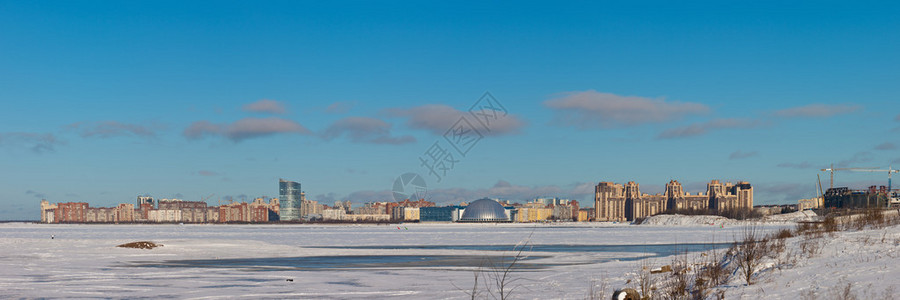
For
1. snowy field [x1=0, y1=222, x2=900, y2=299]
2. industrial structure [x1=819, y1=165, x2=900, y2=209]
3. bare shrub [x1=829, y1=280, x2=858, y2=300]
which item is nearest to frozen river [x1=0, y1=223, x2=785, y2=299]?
snowy field [x1=0, y1=222, x2=900, y2=299]

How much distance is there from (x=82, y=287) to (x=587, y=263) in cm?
2038

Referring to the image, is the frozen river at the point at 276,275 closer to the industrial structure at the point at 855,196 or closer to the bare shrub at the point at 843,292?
the bare shrub at the point at 843,292

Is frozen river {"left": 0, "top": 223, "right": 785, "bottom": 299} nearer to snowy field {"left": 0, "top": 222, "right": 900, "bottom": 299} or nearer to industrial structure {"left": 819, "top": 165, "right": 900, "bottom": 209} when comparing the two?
snowy field {"left": 0, "top": 222, "right": 900, "bottom": 299}

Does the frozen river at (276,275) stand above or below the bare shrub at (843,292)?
below

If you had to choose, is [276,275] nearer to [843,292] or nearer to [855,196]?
[843,292]

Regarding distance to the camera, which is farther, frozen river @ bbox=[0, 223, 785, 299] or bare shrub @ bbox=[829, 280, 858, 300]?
frozen river @ bbox=[0, 223, 785, 299]

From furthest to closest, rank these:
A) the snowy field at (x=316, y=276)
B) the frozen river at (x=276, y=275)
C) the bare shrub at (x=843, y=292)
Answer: the frozen river at (x=276, y=275) → the snowy field at (x=316, y=276) → the bare shrub at (x=843, y=292)

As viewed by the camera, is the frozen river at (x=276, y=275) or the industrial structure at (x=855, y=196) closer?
the frozen river at (x=276, y=275)

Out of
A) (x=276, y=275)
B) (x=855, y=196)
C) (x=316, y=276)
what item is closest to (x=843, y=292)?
(x=316, y=276)

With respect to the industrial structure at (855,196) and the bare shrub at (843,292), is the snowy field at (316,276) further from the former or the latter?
the industrial structure at (855,196)

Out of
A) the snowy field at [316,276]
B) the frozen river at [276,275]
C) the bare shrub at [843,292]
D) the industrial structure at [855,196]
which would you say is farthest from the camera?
the industrial structure at [855,196]

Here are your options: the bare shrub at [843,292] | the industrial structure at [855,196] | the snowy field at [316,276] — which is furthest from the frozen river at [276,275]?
the industrial structure at [855,196]

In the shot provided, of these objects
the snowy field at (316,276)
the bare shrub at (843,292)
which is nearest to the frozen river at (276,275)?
the snowy field at (316,276)

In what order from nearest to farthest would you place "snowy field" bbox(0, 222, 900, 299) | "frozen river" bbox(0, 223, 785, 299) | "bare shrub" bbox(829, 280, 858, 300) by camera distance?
1. "bare shrub" bbox(829, 280, 858, 300)
2. "snowy field" bbox(0, 222, 900, 299)
3. "frozen river" bbox(0, 223, 785, 299)
